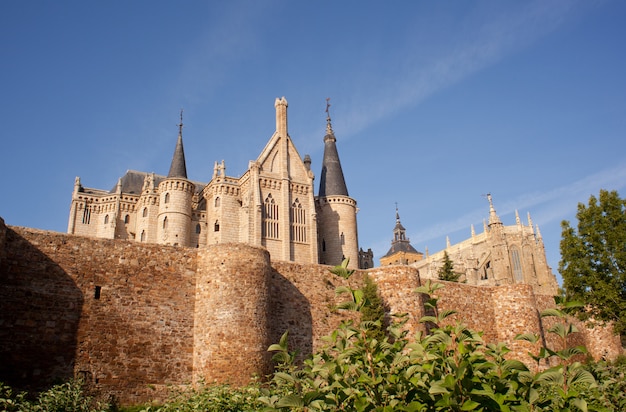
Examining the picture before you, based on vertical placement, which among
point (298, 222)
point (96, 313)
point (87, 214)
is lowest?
point (96, 313)

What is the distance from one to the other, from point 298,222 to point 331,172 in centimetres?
971

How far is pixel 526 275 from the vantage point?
3059 inches

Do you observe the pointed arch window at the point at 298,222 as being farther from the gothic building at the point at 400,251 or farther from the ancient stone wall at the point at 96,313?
the gothic building at the point at 400,251

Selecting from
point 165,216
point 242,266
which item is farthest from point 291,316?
point 165,216

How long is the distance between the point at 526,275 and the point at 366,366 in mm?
77116

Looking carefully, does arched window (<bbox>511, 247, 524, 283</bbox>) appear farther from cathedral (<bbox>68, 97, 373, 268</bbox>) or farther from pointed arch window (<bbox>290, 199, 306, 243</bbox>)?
pointed arch window (<bbox>290, 199, 306, 243</bbox>)

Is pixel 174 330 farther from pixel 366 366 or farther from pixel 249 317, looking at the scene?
pixel 366 366

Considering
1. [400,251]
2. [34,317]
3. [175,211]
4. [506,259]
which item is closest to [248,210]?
[175,211]

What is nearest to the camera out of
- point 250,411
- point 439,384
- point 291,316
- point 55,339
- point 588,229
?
point 439,384

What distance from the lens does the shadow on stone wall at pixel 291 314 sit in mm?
19727

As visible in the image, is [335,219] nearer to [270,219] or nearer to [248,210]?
[270,219]

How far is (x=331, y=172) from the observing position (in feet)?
196

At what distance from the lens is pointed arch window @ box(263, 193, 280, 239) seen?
166 feet

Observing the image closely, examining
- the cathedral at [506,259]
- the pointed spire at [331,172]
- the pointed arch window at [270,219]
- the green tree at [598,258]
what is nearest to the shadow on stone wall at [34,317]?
the green tree at [598,258]
